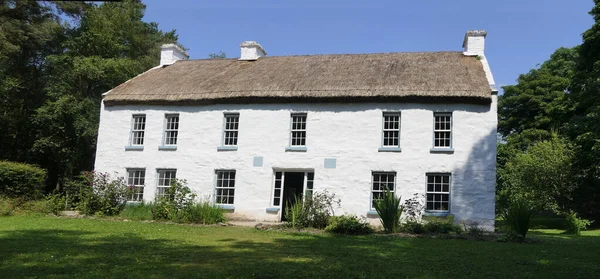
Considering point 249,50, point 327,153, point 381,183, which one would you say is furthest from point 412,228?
point 249,50

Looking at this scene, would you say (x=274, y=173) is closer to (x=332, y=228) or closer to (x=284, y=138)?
(x=284, y=138)

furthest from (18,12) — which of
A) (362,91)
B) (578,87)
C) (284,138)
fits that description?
(578,87)

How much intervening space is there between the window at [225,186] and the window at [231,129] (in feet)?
4.09

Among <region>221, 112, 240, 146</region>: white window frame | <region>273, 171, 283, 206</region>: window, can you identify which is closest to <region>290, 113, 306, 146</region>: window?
<region>273, 171, 283, 206</region>: window

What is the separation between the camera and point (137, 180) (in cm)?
2086

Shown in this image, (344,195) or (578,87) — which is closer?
(344,195)

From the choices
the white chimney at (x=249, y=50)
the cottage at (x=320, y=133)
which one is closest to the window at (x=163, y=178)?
the cottage at (x=320, y=133)

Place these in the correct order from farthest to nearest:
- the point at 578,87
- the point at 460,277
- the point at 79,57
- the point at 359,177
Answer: the point at 79,57 → the point at 578,87 → the point at 359,177 → the point at 460,277

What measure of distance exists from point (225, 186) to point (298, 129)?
12.6 feet

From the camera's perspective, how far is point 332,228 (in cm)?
1469

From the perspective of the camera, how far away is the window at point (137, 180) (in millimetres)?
20344

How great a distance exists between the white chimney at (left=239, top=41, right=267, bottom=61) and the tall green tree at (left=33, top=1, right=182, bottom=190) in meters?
8.29

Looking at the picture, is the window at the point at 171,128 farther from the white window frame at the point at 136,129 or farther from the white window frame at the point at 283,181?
the white window frame at the point at 283,181

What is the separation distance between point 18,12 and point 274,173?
17.8m
